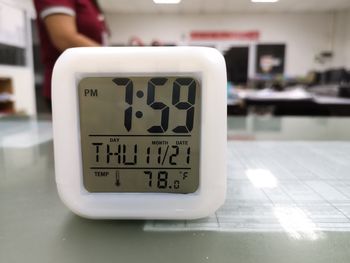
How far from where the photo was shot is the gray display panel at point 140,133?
0.26 metres

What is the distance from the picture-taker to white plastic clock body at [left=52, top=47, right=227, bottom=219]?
0.83ft

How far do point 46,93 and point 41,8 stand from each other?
287 mm

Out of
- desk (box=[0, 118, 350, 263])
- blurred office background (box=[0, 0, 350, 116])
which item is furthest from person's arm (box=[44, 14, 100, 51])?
blurred office background (box=[0, 0, 350, 116])

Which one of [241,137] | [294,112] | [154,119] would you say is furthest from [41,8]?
[294,112]

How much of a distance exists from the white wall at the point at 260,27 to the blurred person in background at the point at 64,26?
15.8ft

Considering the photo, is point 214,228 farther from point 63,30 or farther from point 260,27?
point 260,27

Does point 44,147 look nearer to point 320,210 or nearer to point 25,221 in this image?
point 25,221

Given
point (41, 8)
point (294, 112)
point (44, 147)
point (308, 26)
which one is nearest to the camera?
point (44, 147)

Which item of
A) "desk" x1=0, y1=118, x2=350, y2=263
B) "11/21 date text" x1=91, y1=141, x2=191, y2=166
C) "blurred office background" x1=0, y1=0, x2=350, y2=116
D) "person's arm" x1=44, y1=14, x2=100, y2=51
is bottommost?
"desk" x1=0, y1=118, x2=350, y2=263

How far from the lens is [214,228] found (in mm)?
256

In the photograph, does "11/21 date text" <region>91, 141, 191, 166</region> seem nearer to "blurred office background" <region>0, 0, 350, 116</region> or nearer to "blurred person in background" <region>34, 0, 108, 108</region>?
"blurred person in background" <region>34, 0, 108, 108</region>

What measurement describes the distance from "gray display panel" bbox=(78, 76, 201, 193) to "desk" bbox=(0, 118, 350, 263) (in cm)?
4

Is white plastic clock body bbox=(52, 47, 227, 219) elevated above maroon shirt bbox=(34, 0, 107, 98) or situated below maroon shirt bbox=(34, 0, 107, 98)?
below

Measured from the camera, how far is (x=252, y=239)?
24 cm
